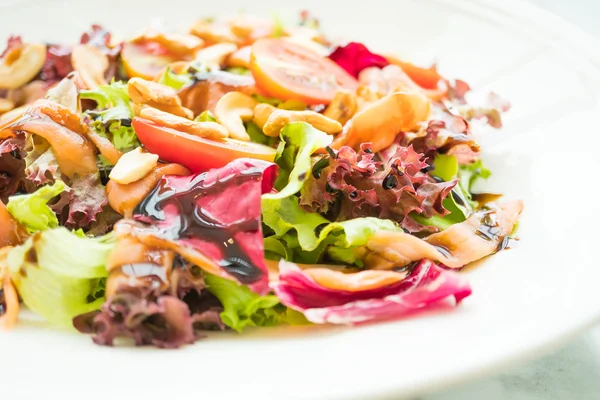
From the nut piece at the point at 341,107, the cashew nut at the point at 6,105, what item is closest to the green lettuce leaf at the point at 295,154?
the nut piece at the point at 341,107

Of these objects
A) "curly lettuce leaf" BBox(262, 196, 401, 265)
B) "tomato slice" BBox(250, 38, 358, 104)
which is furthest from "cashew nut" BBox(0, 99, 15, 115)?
"curly lettuce leaf" BBox(262, 196, 401, 265)

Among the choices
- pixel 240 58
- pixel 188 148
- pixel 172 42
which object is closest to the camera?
pixel 188 148

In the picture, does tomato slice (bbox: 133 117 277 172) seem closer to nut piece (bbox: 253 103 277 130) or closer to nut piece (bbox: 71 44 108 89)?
nut piece (bbox: 253 103 277 130)

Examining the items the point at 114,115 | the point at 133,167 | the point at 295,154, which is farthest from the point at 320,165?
the point at 114,115

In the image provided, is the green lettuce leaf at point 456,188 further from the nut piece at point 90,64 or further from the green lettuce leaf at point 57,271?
the nut piece at point 90,64

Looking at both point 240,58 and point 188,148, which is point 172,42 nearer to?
point 240,58

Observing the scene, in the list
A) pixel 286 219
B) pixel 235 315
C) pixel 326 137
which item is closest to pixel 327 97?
pixel 326 137

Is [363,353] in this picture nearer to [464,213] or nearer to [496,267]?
[496,267]
